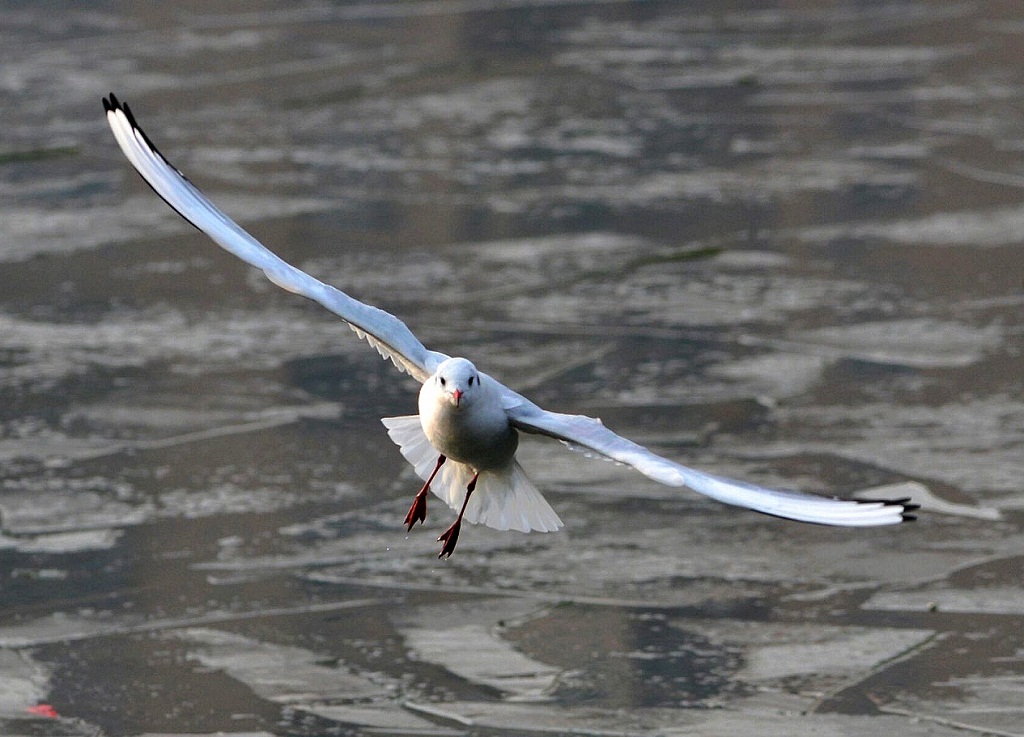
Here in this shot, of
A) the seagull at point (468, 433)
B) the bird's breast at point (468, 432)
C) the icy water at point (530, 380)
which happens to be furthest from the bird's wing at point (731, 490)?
the icy water at point (530, 380)

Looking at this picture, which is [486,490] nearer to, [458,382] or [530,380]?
[458,382]

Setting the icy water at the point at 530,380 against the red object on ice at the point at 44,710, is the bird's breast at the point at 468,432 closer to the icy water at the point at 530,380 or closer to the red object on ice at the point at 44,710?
the icy water at the point at 530,380

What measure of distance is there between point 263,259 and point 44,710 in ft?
4.42

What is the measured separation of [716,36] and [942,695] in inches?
437

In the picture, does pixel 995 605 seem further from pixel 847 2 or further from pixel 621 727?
pixel 847 2

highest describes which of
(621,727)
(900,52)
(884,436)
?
(900,52)

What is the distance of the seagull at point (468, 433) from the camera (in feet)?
14.0

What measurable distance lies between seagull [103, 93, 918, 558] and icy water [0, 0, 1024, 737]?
472 millimetres

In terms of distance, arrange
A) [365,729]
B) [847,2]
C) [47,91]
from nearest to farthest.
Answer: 1. [365,729]
2. [47,91]
3. [847,2]

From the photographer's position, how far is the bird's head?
4.74 m

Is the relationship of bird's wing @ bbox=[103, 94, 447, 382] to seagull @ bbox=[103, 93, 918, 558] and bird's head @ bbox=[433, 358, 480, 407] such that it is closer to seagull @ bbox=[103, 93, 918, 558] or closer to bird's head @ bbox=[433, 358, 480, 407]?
seagull @ bbox=[103, 93, 918, 558]

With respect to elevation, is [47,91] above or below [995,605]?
above

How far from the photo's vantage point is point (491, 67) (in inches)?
569

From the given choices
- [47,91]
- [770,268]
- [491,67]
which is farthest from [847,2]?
[770,268]
